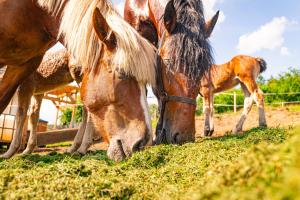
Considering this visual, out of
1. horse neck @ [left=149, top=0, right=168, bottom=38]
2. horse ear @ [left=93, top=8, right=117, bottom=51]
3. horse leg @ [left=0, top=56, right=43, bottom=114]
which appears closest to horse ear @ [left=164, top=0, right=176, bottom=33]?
horse neck @ [left=149, top=0, right=168, bottom=38]

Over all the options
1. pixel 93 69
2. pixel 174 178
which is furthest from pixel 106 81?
pixel 174 178

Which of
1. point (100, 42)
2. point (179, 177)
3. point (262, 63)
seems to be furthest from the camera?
point (262, 63)

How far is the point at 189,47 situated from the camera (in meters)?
3.41

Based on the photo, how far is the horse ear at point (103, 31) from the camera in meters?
2.70

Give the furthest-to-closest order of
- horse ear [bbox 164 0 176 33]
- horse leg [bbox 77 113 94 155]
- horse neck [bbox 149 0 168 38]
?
horse leg [bbox 77 113 94 155]
horse neck [bbox 149 0 168 38]
horse ear [bbox 164 0 176 33]

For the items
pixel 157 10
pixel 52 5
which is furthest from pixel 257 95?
pixel 52 5

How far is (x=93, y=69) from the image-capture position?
9.18ft

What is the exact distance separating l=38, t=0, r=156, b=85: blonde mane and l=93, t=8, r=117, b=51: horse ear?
5cm

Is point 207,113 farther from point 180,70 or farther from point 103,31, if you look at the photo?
point 103,31

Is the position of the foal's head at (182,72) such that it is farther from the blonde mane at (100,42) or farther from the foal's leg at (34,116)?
the foal's leg at (34,116)

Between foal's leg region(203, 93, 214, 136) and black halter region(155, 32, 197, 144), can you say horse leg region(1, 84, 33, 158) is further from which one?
foal's leg region(203, 93, 214, 136)

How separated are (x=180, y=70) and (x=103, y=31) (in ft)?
3.11

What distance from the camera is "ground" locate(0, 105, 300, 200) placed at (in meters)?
0.67

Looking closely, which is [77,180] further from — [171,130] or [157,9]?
[157,9]
